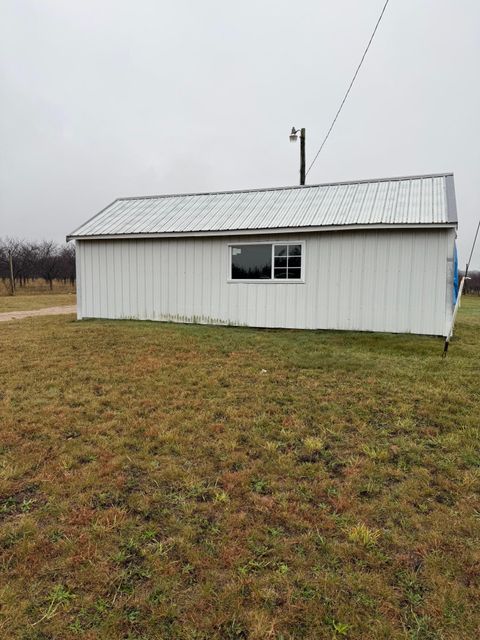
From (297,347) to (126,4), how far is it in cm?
1153

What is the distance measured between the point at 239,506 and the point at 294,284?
6873 mm

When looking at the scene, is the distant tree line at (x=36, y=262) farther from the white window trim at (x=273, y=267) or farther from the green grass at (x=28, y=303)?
the white window trim at (x=273, y=267)

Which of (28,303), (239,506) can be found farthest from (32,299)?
(239,506)

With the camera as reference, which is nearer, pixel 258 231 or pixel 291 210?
pixel 258 231

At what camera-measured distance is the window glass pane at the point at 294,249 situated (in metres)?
8.80

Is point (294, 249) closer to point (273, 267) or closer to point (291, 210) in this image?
point (273, 267)

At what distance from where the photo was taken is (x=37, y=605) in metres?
1.71

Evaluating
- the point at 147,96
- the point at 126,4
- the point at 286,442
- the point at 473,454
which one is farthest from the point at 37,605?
the point at 147,96

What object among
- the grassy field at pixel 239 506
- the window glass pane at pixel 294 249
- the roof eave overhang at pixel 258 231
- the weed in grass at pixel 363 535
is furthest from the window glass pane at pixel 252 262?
the weed in grass at pixel 363 535

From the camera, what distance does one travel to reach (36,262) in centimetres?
3409

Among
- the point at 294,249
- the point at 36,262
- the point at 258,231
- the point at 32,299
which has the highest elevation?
the point at 36,262

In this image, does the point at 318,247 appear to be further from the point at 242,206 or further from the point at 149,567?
the point at 149,567

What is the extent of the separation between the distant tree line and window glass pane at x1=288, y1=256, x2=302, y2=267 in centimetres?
2768

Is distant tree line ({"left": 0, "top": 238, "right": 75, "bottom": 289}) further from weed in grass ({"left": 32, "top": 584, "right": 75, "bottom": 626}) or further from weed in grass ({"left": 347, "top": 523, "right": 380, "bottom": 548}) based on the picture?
weed in grass ({"left": 347, "top": 523, "right": 380, "bottom": 548})
